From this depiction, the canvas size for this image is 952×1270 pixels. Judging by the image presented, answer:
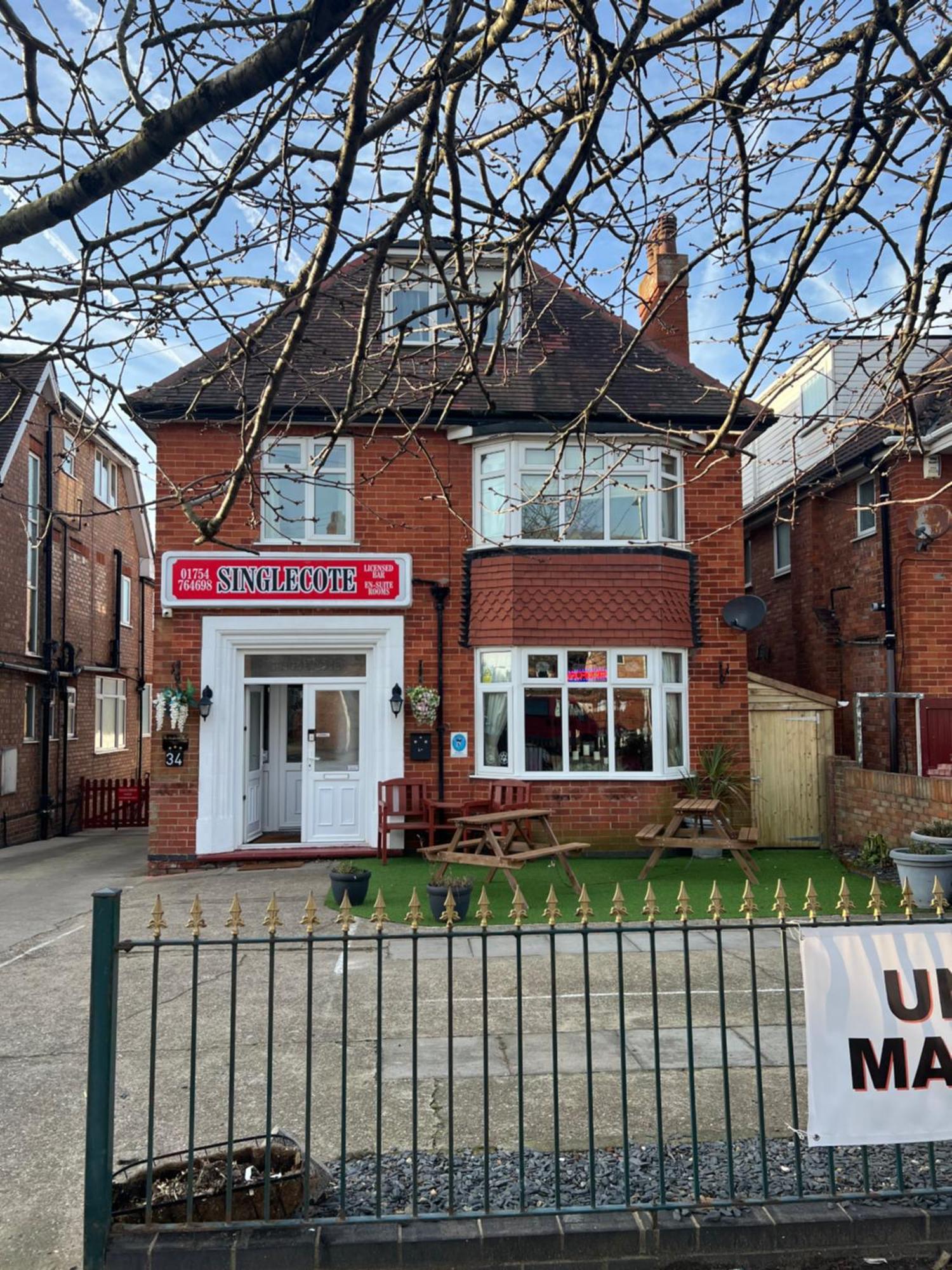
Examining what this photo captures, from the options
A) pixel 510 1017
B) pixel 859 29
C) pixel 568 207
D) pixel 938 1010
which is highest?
pixel 859 29

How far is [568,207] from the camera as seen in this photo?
4.42 metres

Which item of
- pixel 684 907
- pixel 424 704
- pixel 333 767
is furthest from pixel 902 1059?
pixel 333 767

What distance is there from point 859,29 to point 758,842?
11132 mm

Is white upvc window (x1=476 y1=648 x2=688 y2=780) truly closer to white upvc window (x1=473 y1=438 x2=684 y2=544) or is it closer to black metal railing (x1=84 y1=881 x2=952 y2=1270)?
white upvc window (x1=473 y1=438 x2=684 y2=544)

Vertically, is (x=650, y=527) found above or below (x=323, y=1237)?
above

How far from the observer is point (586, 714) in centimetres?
1341

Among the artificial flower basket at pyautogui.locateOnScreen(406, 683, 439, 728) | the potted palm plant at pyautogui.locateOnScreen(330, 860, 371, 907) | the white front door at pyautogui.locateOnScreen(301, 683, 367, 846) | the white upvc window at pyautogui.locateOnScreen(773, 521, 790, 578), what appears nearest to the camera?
the potted palm plant at pyautogui.locateOnScreen(330, 860, 371, 907)

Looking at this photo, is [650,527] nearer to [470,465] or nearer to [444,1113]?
[470,465]

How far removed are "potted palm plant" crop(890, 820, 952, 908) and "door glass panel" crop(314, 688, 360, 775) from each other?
7246mm

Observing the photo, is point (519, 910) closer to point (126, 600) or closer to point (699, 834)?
point (699, 834)

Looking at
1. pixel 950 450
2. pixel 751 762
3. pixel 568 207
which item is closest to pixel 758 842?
pixel 751 762

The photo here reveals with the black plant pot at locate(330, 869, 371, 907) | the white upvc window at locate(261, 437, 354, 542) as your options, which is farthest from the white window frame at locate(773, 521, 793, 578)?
the black plant pot at locate(330, 869, 371, 907)

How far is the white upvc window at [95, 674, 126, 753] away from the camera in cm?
2273

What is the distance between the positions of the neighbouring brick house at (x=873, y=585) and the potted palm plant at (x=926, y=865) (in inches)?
157
